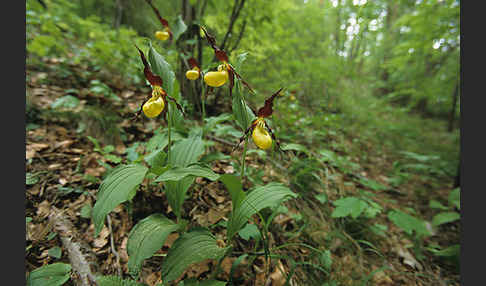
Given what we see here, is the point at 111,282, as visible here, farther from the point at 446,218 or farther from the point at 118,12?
the point at 118,12

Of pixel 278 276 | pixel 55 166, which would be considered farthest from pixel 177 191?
pixel 55 166

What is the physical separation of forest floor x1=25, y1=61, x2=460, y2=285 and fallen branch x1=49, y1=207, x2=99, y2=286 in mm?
17

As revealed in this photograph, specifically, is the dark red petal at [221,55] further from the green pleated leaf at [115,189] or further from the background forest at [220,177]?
the green pleated leaf at [115,189]

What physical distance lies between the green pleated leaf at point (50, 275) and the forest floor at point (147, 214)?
93mm

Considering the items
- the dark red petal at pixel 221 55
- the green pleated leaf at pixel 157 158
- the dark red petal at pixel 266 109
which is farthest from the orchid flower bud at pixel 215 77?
the green pleated leaf at pixel 157 158

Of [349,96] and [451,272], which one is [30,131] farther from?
[349,96]

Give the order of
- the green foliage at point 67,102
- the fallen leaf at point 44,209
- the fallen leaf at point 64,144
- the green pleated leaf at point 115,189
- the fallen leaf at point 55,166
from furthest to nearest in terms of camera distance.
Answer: the green foliage at point 67,102 → the fallen leaf at point 64,144 → the fallen leaf at point 55,166 → the fallen leaf at point 44,209 → the green pleated leaf at point 115,189

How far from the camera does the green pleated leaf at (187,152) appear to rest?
3.69 feet

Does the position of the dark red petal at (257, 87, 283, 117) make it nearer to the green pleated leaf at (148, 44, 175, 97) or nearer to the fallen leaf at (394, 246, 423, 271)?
the green pleated leaf at (148, 44, 175, 97)

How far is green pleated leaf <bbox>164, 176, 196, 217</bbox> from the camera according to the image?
0.99 metres

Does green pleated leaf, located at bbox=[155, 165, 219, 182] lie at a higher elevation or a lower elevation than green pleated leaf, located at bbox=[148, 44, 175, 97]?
lower

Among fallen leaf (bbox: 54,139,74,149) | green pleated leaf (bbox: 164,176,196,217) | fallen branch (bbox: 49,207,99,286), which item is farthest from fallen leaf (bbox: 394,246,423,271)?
fallen leaf (bbox: 54,139,74,149)

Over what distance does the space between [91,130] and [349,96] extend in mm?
4278

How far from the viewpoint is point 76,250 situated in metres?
0.93
